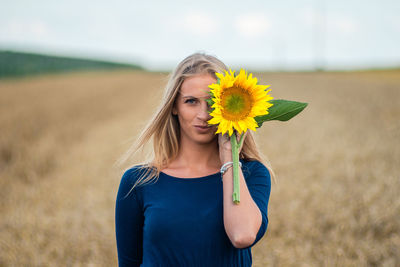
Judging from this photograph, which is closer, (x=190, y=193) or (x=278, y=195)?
(x=190, y=193)

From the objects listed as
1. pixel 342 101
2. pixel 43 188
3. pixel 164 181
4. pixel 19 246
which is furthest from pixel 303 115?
pixel 164 181

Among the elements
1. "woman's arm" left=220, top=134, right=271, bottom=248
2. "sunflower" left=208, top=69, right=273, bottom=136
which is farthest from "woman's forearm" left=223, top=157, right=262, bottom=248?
"sunflower" left=208, top=69, right=273, bottom=136

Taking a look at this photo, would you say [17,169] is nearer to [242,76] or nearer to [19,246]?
[19,246]

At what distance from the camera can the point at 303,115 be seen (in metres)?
11.6

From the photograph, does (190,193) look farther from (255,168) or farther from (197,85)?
(197,85)

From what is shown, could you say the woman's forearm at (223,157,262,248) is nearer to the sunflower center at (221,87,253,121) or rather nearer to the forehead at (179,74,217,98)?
the sunflower center at (221,87,253,121)

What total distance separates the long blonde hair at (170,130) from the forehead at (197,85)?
2cm

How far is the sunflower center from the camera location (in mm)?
1452

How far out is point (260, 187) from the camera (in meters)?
1.79

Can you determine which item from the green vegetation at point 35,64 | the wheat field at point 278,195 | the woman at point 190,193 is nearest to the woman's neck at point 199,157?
the woman at point 190,193

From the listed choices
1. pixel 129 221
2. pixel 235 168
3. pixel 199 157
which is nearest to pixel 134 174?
pixel 129 221

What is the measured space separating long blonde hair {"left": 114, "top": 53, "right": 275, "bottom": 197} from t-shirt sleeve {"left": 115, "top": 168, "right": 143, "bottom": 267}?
0.07m

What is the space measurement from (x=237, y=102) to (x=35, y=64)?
69.6 metres

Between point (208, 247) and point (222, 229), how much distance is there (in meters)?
0.11
